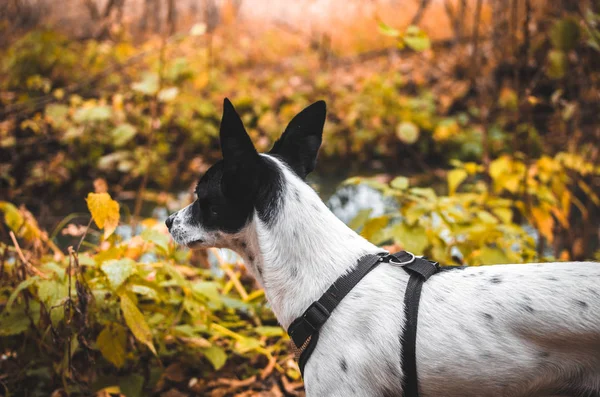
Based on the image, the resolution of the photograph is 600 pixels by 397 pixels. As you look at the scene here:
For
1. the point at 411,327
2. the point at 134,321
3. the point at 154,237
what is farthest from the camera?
the point at 154,237

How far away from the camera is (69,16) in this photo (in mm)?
12234

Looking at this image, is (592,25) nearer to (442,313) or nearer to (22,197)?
(442,313)

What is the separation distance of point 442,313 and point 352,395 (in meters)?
0.41

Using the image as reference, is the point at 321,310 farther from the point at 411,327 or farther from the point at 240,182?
the point at 240,182

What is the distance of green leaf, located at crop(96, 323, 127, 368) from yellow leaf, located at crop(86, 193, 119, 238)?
18.6 inches

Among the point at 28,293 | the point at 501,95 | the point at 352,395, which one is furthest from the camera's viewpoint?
the point at 501,95

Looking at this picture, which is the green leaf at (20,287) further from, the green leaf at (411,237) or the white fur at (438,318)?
the green leaf at (411,237)

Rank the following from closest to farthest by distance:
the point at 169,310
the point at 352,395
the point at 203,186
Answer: the point at 352,395 → the point at 203,186 → the point at 169,310

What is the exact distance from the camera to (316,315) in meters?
1.77

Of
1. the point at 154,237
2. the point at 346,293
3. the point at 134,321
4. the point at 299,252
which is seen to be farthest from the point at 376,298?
the point at 154,237

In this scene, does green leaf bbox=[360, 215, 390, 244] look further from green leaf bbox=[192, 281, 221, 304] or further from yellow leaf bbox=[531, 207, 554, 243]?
yellow leaf bbox=[531, 207, 554, 243]

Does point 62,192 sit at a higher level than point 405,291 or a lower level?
lower

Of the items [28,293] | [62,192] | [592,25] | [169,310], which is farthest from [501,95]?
[28,293]

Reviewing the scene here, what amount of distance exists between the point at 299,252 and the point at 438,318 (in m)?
0.54
